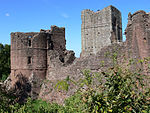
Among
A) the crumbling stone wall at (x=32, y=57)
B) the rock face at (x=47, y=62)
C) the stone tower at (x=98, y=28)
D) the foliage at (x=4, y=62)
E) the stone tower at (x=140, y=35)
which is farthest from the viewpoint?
the stone tower at (x=98, y=28)

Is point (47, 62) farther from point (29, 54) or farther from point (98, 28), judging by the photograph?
point (98, 28)

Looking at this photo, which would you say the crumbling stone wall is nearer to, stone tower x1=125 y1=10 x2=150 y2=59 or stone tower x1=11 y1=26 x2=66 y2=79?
stone tower x1=11 y1=26 x2=66 y2=79

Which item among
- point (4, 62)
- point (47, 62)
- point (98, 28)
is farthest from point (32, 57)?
point (98, 28)

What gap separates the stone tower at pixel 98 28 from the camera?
3384 centimetres

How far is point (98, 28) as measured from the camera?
34.9 m

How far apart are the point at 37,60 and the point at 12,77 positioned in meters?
2.64

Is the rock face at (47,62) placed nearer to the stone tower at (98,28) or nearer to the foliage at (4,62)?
the foliage at (4,62)

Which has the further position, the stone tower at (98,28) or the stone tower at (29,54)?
the stone tower at (98,28)

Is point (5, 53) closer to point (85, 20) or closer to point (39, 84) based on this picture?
point (85, 20)

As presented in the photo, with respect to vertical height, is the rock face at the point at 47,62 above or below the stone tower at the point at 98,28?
below

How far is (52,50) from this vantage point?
16.1 meters

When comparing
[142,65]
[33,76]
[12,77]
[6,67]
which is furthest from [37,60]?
[6,67]

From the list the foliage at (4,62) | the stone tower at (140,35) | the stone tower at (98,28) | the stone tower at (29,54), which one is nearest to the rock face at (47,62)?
the stone tower at (29,54)

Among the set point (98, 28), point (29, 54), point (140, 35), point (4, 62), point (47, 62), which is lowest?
point (47, 62)
